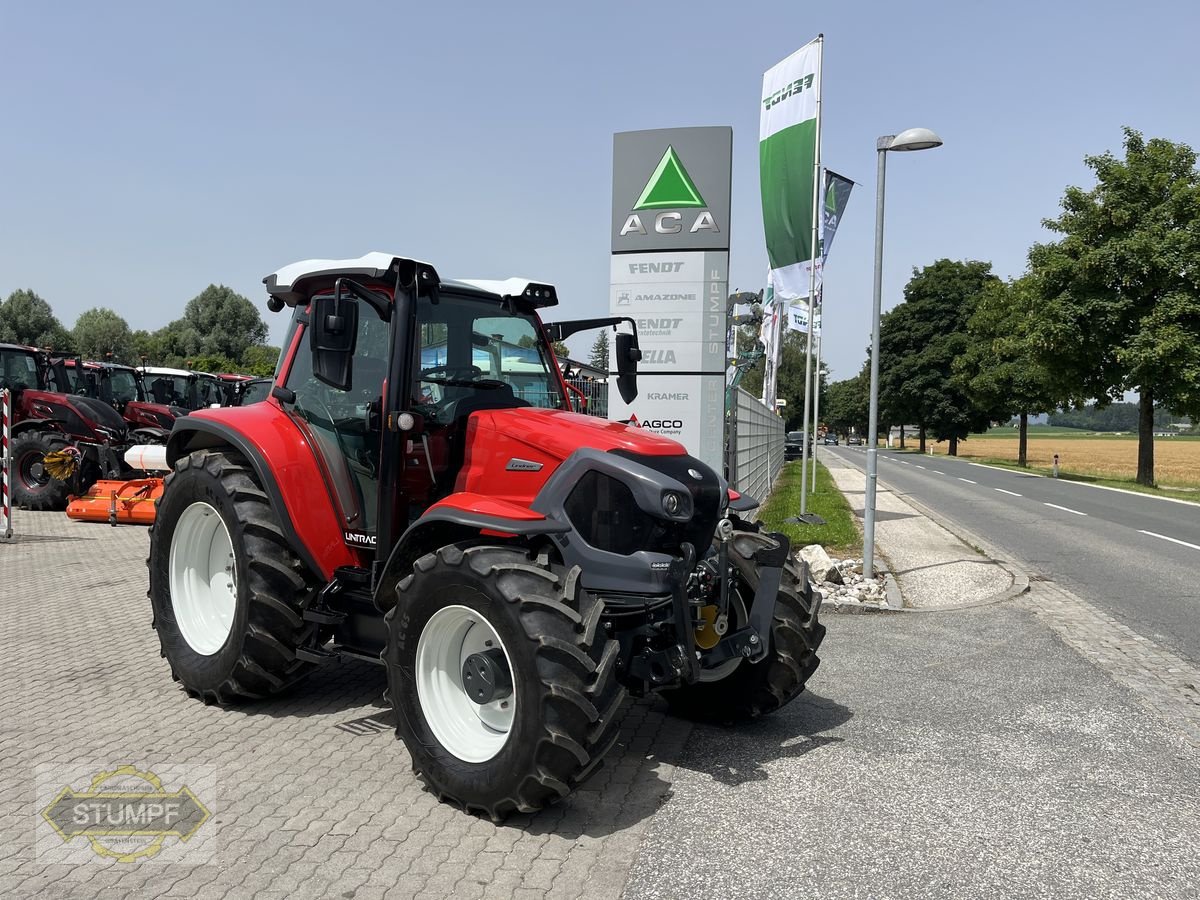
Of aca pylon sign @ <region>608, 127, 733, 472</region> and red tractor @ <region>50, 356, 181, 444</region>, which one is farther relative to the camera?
red tractor @ <region>50, 356, 181, 444</region>

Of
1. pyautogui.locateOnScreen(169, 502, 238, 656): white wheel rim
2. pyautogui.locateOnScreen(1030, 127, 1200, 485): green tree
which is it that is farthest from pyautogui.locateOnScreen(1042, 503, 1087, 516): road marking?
pyautogui.locateOnScreen(169, 502, 238, 656): white wheel rim

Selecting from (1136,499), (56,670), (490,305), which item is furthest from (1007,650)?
(1136,499)

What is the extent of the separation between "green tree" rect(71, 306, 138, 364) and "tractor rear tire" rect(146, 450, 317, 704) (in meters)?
68.4

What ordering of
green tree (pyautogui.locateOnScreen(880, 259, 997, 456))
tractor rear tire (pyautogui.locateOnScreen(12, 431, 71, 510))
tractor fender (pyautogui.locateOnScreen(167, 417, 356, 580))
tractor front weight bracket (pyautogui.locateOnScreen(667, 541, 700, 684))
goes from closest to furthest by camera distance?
tractor front weight bracket (pyautogui.locateOnScreen(667, 541, 700, 684)) → tractor fender (pyautogui.locateOnScreen(167, 417, 356, 580)) → tractor rear tire (pyautogui.locateOnScreen(12, 431, 71, 510)) → green tree (pyautogui.locateOnScreen(880, 259, 997, 456))

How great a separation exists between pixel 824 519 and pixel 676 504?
9618mm

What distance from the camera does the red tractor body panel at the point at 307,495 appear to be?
16.0 feet

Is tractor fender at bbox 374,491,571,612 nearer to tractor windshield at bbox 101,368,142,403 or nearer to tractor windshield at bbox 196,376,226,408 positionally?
tractor windshield at bbox 101,368,142,403

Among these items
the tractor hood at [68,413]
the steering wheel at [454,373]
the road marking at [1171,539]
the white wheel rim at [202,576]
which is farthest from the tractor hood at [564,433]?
the tractor hood at [68,413]

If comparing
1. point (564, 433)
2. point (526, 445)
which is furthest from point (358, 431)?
point (564, 433)

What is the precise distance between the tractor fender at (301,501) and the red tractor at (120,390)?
39.2ft

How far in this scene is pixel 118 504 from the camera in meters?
13.3

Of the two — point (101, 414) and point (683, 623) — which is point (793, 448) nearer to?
point (101, 414)

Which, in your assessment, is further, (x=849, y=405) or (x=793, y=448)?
(x=849, y=405)

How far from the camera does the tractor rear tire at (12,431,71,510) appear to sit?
1438 cm
